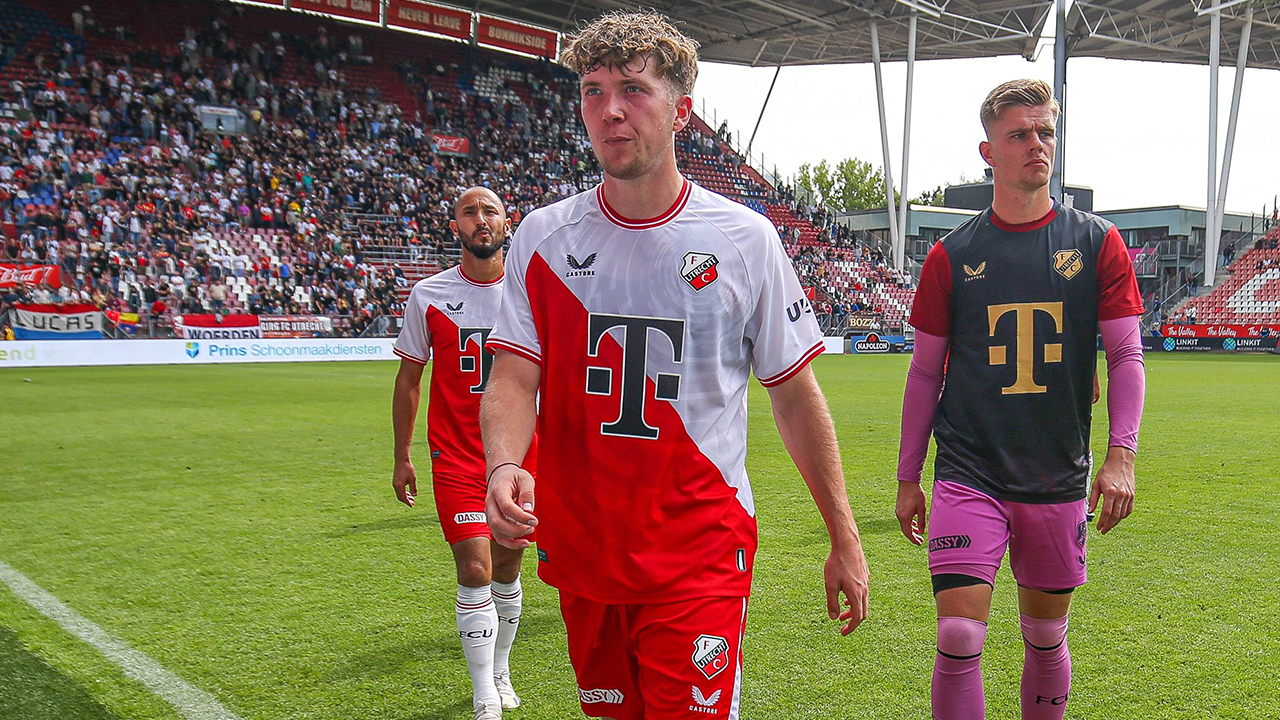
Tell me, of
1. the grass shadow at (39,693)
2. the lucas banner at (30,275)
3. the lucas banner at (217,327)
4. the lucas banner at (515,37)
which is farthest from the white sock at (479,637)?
the lucas banner at (515,37)

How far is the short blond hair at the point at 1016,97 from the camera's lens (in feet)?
11.2

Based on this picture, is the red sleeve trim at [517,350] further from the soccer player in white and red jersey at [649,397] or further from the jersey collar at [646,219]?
the jersey collar at [646,219]

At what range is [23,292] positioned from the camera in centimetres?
2438

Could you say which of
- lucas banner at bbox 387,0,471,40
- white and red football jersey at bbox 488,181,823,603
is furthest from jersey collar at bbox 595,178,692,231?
lucas banner at bbox 387,0,471,40

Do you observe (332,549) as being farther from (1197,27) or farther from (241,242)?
(1197,27)

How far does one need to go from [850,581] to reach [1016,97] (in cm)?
189

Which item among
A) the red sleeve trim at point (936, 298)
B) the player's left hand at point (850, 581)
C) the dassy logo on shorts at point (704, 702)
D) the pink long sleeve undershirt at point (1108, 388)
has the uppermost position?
the red sleeve trim at point (936, 298)

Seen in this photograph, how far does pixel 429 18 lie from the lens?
3862 cm

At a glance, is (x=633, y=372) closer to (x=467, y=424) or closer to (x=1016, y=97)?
(x=1016, y=97)

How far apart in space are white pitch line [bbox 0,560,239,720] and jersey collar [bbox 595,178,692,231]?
9.10 ft

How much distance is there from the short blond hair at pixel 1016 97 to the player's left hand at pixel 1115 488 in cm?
119

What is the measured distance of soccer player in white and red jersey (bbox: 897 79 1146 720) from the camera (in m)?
3.32

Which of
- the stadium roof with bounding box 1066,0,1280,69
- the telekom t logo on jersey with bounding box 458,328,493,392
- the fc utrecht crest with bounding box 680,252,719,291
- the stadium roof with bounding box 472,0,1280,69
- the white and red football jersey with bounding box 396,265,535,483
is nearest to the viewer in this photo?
the fc utrecht crest with bounding box 680,252,719,291

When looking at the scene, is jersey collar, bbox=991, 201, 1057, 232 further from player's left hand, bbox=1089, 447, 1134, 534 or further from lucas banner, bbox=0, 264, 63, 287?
lucas banner, bbox=0, 264, 63, 287
